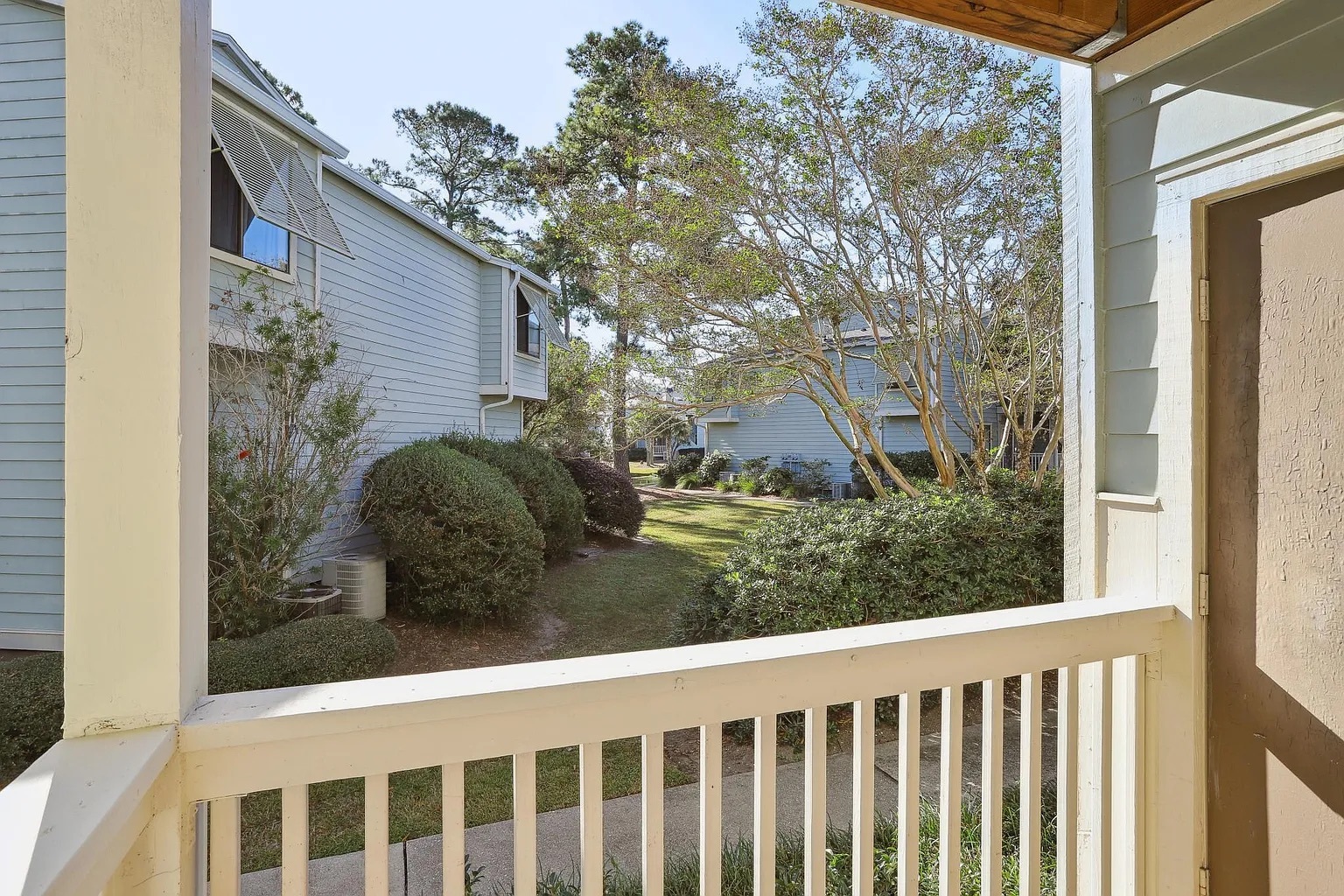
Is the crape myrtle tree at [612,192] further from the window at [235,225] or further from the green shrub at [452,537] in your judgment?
the window at [235,225]

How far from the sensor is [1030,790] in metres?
1.53

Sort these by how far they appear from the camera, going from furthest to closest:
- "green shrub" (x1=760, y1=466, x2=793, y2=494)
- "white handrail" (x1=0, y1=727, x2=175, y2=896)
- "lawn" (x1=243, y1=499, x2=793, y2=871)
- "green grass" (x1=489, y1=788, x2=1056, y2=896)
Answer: "green shrub" (x1=760, y1=466, x2=793, y2=494) < "lawn" (x1=243, y1=499, x2=793, y2=871) < "green grass" (x1=489, y1=788, x2=1056, y2=896) < "white handrail" (x1=0, y1=727, x2=175, y2=896)

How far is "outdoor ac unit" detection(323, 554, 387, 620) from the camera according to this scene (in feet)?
18.6

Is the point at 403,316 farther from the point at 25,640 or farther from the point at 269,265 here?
the point at 25,640

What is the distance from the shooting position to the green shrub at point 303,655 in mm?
3680

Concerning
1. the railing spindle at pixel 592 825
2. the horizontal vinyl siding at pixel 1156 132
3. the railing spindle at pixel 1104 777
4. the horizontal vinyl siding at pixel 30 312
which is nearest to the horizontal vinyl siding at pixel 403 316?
the horizontal vinyl siding at pixel 30 312

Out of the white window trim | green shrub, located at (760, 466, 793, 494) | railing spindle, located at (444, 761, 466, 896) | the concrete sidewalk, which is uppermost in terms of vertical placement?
the white window trim

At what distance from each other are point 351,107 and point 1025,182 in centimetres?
613

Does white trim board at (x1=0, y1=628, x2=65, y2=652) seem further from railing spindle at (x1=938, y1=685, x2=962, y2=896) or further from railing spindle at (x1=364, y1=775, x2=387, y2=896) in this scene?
railing spindle at (x1=938, y1=685, x2=962, y2=896)

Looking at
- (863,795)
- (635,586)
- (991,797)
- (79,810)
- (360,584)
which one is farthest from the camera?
(635,586)

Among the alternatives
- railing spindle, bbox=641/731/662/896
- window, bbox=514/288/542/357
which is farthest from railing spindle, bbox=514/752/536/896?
window, bbox=514/288/542/357

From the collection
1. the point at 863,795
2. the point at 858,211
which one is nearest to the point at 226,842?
the point at 863,795

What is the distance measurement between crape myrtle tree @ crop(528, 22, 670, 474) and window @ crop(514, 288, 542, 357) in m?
2.02

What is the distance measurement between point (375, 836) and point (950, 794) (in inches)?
44.7
